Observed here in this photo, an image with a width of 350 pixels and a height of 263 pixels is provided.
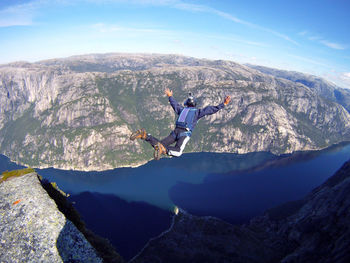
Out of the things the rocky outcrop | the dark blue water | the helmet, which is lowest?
the dark blue water

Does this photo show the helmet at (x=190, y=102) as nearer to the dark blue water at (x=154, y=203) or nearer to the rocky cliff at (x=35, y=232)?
the rocky cliff at (x=35, y=232)

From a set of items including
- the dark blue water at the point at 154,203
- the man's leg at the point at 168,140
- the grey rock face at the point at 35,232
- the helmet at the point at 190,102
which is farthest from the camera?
the dark blue water at the point at 154,203

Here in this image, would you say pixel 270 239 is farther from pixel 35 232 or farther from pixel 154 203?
pixel 35 232

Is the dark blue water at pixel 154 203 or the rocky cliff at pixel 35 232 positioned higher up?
the rocky cliff at pixel 35 232

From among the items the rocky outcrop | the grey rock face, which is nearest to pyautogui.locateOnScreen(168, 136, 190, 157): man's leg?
the grey rock face

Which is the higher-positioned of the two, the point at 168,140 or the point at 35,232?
the point at 168,140

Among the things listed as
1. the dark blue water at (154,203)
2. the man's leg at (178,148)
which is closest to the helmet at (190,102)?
the man's leg at (178,148)

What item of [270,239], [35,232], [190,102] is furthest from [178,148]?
[270,239]

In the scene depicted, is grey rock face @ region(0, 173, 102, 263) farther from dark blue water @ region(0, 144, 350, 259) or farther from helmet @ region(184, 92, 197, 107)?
dark blue water @ region(0, 144, 350, 259)
